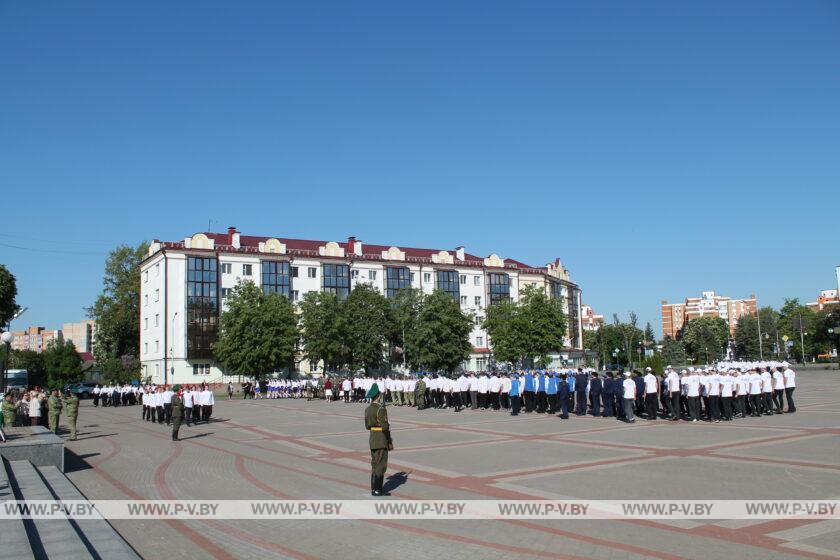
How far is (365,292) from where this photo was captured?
6569 cm

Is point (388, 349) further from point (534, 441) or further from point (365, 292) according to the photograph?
point (534, 441)

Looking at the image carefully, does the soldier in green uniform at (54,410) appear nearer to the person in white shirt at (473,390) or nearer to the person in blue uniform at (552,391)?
the person in white shirt at (473,390)

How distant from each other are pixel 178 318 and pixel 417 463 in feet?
198

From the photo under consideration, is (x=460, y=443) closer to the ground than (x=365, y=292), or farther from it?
closer to the ground

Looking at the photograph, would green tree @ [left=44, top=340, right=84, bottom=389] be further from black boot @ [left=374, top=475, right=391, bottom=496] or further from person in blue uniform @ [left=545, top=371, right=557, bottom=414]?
black boot @ [left=374, top=475, right=391, bottom=496]

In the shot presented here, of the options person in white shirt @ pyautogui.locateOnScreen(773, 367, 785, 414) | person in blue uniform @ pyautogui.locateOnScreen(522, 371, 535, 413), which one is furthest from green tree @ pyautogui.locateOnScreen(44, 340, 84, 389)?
person in white shirt @ pyautogui.locateOnScreen(773, 367, 785, 414)

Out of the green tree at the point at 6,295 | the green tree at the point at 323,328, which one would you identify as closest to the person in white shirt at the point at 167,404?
the green tree at the point at 323,328

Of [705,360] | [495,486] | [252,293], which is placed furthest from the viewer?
[705,360]

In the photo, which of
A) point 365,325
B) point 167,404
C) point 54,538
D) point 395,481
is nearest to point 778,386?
point 395,481

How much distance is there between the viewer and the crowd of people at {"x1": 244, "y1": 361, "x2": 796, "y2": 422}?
21984 mm

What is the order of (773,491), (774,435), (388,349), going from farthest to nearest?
1. (388,349)
2. (774,435)
3. (773,491)

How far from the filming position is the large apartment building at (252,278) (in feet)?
227

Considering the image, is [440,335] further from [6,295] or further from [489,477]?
[489,477]

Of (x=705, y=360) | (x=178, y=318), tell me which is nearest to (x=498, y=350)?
(x=178, y=318)
